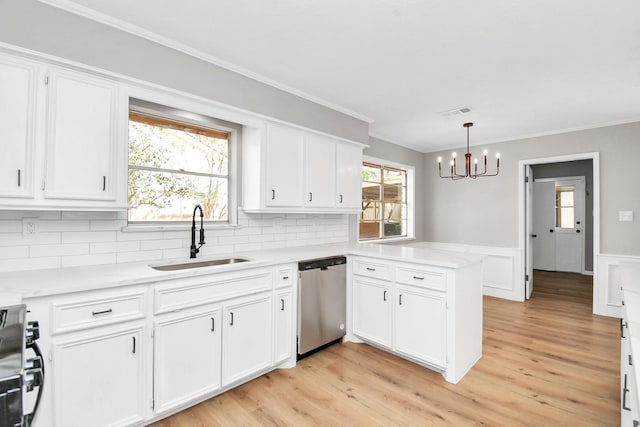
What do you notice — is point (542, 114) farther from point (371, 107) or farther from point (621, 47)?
point (371, 107)

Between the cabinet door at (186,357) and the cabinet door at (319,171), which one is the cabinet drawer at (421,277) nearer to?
the cabinet door at (319,171)

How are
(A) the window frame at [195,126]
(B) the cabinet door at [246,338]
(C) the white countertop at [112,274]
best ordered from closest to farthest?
(C) the white countertop at [112,274], (B) the cabinet door at [246,338], (A) the window frame at [195,126]

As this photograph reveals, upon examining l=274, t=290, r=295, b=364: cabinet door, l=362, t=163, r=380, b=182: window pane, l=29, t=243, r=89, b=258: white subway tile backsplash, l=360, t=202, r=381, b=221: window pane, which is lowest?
l=274, t=290, r=295, b=364: cabinet door

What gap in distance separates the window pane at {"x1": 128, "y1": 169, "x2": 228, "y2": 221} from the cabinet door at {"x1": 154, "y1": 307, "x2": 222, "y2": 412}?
0.97 metres

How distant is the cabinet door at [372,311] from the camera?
300cm

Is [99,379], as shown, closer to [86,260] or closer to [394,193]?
[86,260]

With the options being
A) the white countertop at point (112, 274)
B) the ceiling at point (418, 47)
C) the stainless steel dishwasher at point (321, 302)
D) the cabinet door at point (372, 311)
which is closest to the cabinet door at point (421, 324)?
the cabinet door at point (372, 311)

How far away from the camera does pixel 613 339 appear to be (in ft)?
11.2

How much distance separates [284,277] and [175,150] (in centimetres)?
144

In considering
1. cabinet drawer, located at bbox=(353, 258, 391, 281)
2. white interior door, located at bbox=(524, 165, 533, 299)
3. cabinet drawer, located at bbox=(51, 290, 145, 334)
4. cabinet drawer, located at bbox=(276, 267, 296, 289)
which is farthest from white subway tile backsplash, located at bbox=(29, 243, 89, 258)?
white interior door, located at bbox=(524, 165, 533, 299)

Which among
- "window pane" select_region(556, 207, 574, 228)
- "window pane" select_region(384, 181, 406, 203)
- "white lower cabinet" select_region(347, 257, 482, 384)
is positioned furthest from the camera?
"window pane" select_region(556, 207, 574, 228)

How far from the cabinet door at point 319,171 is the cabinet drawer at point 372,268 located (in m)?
0.76

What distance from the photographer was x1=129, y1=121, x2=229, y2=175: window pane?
2555mm

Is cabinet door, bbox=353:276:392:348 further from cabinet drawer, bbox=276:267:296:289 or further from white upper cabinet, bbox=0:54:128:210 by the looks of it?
white upper cabinet, bbox=0:54:128:210
